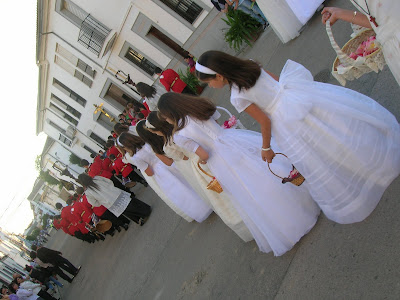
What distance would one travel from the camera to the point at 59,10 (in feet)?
75.0

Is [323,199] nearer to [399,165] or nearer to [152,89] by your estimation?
[399,165]

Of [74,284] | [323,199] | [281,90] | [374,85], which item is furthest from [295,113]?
[74,284]

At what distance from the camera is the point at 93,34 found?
21812 mm

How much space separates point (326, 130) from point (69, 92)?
92.4 ft

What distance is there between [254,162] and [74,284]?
9327mm

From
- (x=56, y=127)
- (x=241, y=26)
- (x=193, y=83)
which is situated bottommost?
(x=193, y=83)

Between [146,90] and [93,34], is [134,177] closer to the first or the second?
[146,90]

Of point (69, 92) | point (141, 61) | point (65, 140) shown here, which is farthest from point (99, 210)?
point (65, 140)

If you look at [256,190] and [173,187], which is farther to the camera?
[173,187]

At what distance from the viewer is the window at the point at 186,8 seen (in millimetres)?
18744

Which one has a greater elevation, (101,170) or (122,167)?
(101,170)

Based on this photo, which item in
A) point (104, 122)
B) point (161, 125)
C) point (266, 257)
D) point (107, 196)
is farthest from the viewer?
point (104, 122)

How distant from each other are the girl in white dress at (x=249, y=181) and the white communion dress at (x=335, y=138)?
73 cm

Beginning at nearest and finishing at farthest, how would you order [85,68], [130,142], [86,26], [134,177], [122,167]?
1. [130,142]
2. [122,167]
3. [134,177]
4. [86,26]
5. [85,68]
